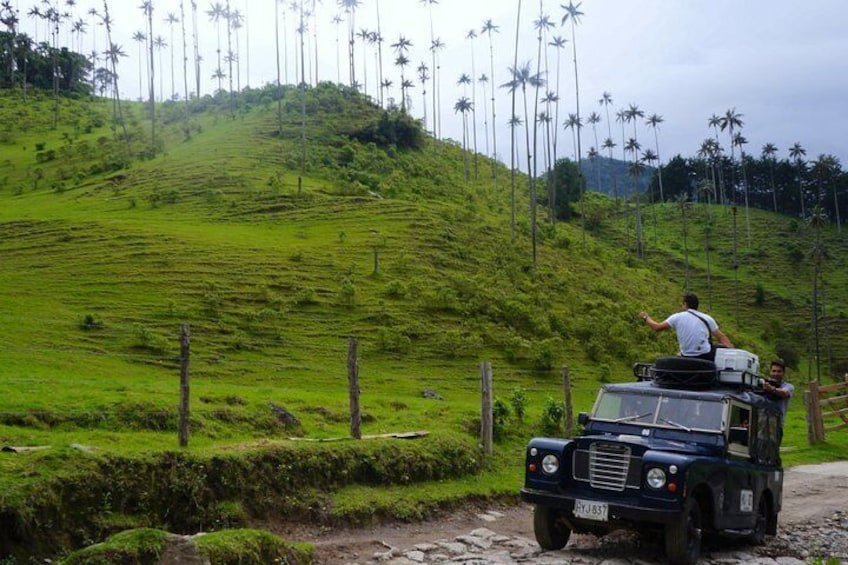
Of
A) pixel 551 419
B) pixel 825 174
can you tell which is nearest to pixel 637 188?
pixel 825 174

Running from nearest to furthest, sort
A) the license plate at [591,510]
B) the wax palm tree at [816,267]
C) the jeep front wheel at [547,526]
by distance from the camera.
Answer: the license plate at [591,510]
the jeep front wheel at [547,526]
the wax palm tree at [816,267]

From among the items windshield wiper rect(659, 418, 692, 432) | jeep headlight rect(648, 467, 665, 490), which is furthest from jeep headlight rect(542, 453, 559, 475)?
windshield wiper rect(659, 418, 692, 432)

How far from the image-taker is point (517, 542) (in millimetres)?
12789

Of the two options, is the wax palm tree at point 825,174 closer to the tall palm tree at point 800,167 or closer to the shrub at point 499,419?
the tall palm tree at point 800,167

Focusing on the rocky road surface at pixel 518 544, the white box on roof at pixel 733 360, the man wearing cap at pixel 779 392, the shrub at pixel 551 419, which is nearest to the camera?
the rocky road surface at pixel 518 544

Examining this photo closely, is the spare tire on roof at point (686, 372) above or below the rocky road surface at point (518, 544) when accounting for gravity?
above

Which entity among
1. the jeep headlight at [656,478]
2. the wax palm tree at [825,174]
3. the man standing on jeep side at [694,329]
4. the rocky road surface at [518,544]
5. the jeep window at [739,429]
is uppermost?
the wax palm tree at [825,174]

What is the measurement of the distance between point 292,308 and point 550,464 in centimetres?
3161

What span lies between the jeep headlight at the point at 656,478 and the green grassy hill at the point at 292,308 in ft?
16.4

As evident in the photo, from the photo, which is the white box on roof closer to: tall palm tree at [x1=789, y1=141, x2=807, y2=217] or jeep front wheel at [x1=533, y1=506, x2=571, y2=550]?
jeep front wheel at [x1=533, y1=506, x2=571, y2=550]

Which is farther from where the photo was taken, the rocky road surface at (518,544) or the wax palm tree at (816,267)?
the wax palm tree at (816,267)

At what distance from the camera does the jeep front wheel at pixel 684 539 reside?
418 inches

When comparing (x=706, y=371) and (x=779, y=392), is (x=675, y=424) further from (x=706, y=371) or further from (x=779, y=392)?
(x=779, y=392)

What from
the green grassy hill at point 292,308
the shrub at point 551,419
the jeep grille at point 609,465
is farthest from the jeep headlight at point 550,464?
the shrub at point 551,419
